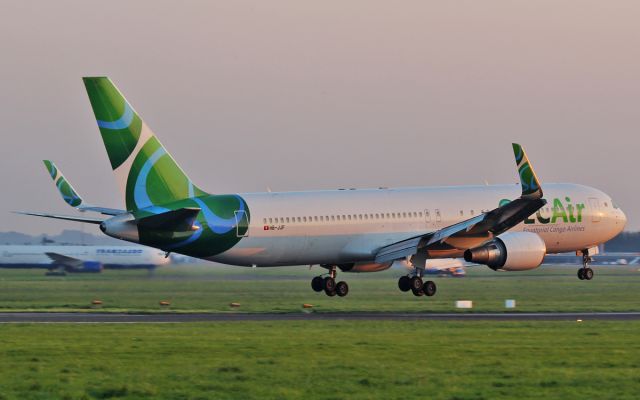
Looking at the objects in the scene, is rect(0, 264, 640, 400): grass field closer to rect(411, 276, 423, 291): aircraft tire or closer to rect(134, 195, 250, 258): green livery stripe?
rect(411, 276, 423, 291): aircraft tire

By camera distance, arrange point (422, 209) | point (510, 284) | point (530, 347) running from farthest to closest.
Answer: point (510, 284), point (422, 209), point (530, 347)

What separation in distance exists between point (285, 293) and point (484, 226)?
22.4 meters

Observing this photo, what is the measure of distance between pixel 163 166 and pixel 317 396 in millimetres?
27039

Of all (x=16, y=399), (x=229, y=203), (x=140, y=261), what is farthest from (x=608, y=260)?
(x=16, y=399)

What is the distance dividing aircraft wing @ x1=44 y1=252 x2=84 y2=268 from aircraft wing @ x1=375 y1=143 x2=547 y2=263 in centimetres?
6604

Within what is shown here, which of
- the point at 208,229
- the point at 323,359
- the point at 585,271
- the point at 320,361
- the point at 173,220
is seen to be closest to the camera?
the point at 320,361

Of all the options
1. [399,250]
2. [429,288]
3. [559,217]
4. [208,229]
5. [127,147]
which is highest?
[127,147]

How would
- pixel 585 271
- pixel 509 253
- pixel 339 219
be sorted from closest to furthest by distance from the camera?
pixel 509 253, pixel 339 219, pixel 585 271

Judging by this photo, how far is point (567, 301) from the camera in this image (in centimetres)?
6259

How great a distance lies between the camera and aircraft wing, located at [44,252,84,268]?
376 feet

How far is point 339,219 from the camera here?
174 feet

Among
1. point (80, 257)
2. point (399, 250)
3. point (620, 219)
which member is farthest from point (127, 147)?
point (80, 257)

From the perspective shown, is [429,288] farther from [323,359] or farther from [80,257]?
[80,257]

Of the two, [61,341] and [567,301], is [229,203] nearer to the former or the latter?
[61,341]
